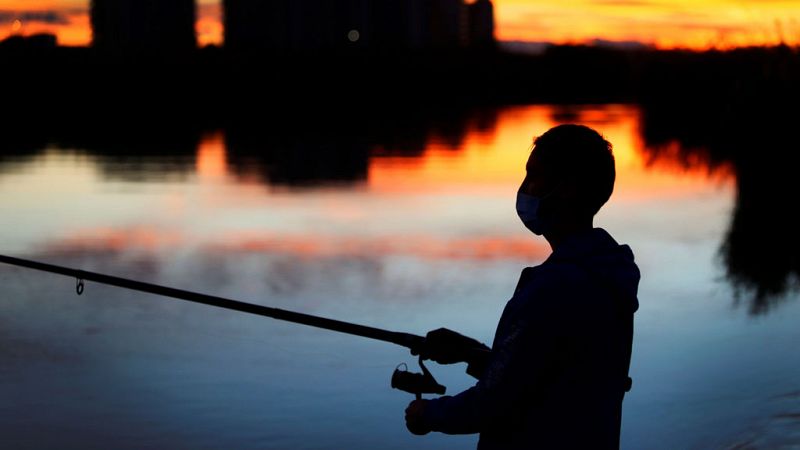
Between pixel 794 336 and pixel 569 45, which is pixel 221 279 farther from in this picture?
pixel 569 45

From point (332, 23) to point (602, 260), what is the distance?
156707 millimetres

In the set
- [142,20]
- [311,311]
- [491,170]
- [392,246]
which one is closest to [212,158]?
[491,170]

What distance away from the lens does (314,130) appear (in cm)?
3825

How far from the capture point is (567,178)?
2.71 m

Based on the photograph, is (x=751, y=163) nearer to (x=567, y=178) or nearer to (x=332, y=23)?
(x=567, y=178)

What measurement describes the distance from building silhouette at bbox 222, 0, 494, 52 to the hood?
454 feet

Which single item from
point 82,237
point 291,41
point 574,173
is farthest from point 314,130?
point 291,41

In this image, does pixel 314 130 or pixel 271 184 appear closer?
pixel 271 184

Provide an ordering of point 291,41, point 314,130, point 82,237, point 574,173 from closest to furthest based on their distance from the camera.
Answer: point 574,173, point 82,237, point 314,130, point 291,41

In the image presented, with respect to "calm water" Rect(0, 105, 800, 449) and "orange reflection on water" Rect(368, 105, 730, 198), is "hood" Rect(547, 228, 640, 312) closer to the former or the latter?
"calm water" Rect(0, 105, 800, 449)

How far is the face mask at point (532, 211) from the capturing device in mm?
2729

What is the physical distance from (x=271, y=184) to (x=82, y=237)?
6444 millimetres

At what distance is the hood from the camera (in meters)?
2.65

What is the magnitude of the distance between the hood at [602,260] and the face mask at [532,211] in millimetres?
73
